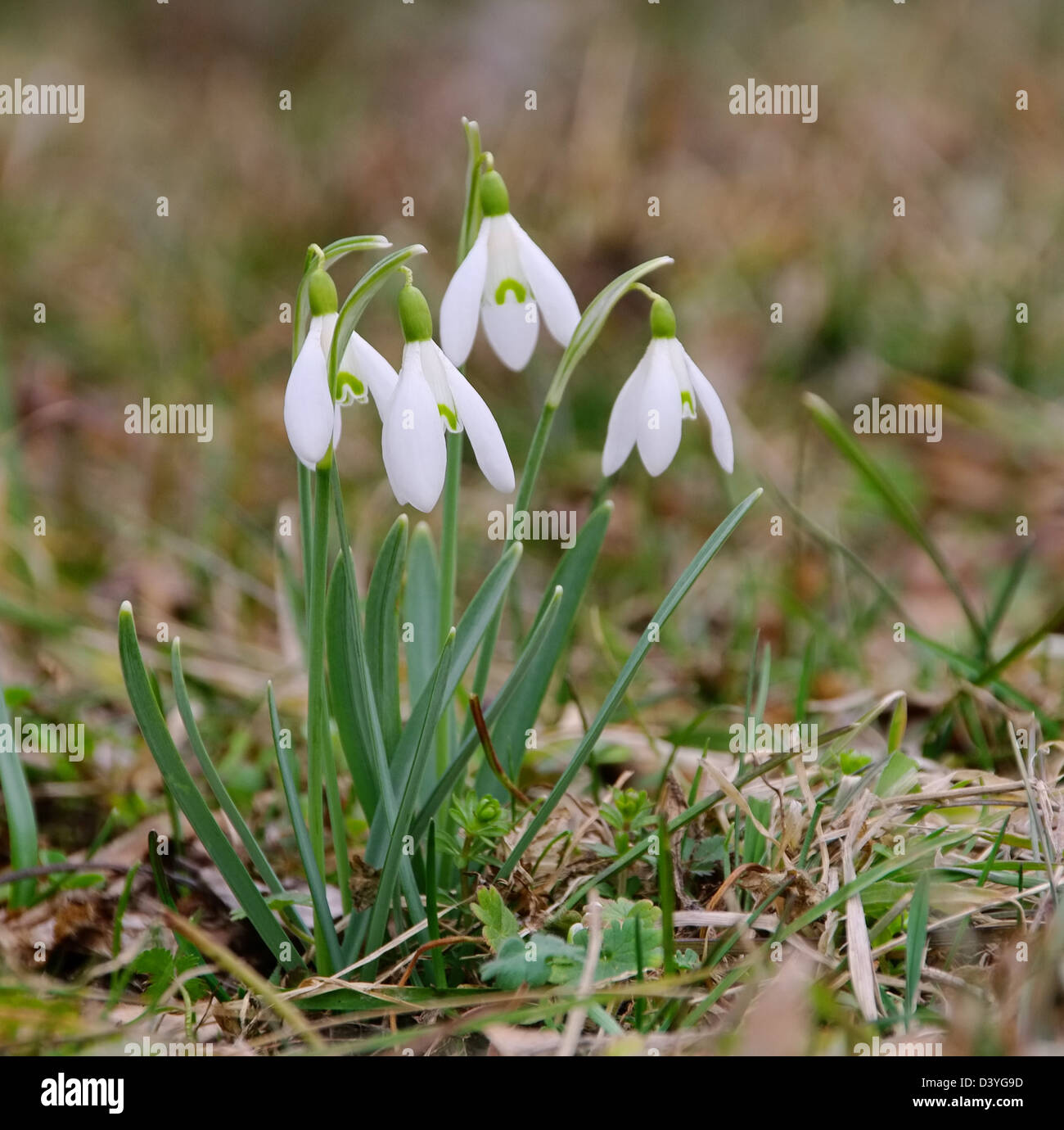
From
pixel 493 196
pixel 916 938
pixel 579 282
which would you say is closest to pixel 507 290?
pixel 493 196

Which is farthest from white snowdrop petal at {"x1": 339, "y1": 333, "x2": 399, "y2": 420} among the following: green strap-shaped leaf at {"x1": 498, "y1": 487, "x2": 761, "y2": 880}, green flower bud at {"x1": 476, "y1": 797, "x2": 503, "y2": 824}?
green flower bud at {"x1": 476, "y1": 797, "x2": 503, "y2": 824}

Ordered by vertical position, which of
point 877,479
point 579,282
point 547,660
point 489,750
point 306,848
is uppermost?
point 579,282

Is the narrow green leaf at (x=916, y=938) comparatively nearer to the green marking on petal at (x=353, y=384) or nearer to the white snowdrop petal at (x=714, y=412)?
the white snowdrop petal at (x=714, y=412)

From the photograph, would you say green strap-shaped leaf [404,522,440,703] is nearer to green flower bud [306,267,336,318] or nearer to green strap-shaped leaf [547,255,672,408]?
green strap-shaped leaf [547,255,672,408]

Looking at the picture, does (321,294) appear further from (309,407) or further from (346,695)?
(346,695)

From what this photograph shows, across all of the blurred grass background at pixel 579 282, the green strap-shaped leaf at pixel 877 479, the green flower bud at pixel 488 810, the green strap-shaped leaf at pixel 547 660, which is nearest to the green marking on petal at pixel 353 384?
the green strap-shaped leaf at pixel 547 660

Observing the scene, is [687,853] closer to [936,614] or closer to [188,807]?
[188,807]
